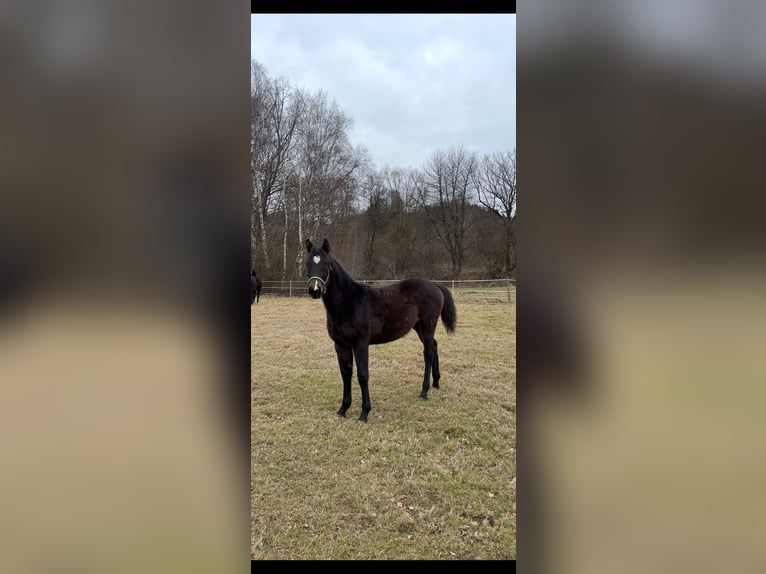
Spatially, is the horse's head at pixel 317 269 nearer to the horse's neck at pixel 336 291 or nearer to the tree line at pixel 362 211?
the horse's neck at pixel 336 291

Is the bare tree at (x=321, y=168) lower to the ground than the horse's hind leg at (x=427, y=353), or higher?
higher

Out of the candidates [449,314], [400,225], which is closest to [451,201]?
[400,225]

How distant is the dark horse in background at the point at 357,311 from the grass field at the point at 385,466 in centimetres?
40

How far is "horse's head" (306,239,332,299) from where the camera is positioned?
3121mm

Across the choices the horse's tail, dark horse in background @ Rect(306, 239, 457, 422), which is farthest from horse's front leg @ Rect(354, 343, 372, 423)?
the horse's tail

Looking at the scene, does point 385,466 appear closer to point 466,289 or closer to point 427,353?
point 427,353

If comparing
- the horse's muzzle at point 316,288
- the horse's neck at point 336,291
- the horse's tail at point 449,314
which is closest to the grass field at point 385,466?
the horse's tail at point 449,314
